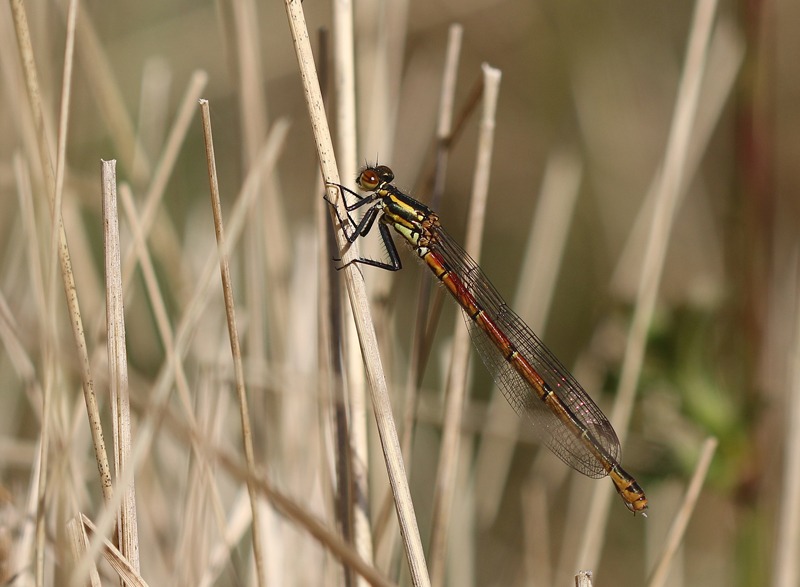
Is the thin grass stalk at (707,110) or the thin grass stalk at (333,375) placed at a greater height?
the thin grass stalk at (707,110)

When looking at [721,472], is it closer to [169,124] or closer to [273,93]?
[169,124]

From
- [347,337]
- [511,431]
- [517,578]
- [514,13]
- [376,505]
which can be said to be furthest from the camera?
[514,13]

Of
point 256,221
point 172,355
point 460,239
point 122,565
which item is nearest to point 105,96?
point 256,221

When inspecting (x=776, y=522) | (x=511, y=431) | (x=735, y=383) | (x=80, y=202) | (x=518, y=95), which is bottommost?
(x=776, y=522)

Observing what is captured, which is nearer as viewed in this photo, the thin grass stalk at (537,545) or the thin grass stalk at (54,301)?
the thin grass stalk at (54,301)

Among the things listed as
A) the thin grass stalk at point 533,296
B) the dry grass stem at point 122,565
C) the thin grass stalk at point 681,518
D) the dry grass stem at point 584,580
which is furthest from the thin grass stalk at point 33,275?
the thin grass stalk at point 533,296

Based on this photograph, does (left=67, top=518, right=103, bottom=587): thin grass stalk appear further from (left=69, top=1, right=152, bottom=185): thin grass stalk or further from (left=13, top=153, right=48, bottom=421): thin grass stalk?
(left=69, top=1, right=152, bottom=185): thin grass stalk

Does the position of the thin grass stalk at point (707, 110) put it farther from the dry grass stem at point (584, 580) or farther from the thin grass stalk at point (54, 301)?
the thin grass stalk at point (54, 301)

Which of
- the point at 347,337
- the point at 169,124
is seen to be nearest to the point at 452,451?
the point at 347,337

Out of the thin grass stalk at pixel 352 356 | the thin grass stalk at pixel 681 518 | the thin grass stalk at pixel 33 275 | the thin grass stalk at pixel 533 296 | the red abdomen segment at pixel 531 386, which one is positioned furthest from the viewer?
the thin grass stalk at pixel 533 296
